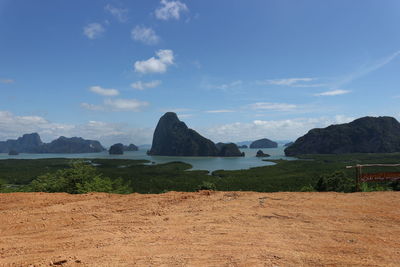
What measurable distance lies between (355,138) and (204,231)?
568 feet

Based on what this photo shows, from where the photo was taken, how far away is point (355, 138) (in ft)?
500

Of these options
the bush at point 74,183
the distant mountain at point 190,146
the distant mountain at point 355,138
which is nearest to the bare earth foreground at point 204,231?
the bush at point 74,183

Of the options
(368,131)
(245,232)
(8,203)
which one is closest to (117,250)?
(245,232)

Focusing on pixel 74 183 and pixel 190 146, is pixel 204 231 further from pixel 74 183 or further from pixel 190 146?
pixel 190 146

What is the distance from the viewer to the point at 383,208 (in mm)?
8617

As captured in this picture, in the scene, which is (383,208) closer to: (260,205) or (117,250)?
(260,205)

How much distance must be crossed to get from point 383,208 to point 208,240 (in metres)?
6.58

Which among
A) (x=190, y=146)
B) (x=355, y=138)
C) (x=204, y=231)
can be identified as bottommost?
(x=204, y=231)

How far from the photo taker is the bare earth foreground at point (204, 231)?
5.12 metres

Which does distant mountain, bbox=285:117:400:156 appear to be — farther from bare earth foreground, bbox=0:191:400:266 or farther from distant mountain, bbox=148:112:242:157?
bare earth foreground, bbox=0:191:400:266

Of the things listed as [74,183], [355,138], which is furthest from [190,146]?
[74,183]

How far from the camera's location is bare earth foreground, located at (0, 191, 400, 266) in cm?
512

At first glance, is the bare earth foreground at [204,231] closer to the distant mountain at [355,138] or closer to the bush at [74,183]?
the bush at [74,183]

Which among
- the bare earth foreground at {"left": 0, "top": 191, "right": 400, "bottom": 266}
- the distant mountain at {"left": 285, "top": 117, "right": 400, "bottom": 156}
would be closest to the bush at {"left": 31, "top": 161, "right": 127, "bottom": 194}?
the bare earth foreground at {"left": 0, "top": 191, "right": 400, "bottom": 266}
